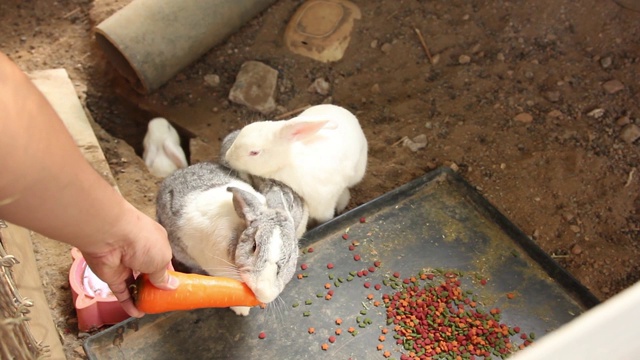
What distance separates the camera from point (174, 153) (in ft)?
12.2

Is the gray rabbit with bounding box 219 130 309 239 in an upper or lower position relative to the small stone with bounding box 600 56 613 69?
upper

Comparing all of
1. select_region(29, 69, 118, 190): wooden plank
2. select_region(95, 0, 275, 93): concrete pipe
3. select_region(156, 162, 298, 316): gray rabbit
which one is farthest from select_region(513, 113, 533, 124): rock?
select_region(29, 69, 118, 190): wooden plank

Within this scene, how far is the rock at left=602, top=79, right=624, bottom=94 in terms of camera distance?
3.70m

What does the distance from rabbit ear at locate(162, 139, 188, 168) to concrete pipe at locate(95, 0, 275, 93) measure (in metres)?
0.49

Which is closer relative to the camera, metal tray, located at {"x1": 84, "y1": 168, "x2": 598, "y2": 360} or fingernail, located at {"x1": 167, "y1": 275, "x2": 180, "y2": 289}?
fingernail, located at {"x1": 167, "y1": 275, "x2": 180, "y2": 289}

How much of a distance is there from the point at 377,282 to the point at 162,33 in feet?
7.06

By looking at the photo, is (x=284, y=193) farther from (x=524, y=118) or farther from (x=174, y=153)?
(x=524, y=118)

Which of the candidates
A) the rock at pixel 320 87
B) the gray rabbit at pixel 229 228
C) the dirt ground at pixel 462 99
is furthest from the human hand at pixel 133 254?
the rock at pixel 320 87

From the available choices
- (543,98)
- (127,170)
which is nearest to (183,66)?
(127,170)

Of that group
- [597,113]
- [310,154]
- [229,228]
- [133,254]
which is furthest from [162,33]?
[597,113]

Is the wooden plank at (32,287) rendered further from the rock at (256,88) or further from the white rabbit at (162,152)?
the rock at (256,88)

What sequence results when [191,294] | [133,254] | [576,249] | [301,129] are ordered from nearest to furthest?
1. [133,254]
2. [191,294]
3. [301,129]
4. [576,249]

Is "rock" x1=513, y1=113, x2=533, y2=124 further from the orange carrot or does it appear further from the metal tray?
the orange carrot

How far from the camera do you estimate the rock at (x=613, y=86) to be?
370 cm
